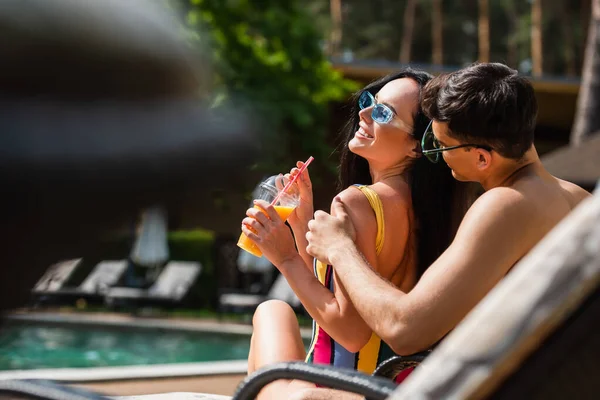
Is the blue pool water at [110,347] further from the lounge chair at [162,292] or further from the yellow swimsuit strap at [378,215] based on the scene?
the yellow swimsuit strap at [378,215]

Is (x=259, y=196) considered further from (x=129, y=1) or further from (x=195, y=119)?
(x=129, y=1)

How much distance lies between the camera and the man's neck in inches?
71.7

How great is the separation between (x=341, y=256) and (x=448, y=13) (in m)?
41.7

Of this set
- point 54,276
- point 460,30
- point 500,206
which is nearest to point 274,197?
point 500,206

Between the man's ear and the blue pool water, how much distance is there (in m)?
10.4

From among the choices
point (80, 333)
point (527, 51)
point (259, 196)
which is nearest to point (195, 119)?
point (259, 196)

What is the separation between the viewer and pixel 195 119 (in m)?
1.15

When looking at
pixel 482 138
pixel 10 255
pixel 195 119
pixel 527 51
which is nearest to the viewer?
pixel 10 255

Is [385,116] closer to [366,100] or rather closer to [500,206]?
[366,100]

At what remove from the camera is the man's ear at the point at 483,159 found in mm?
1850

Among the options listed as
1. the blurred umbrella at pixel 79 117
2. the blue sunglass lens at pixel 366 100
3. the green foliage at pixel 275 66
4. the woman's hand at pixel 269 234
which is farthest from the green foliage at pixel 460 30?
the blurred umbrella at pixel 79 117

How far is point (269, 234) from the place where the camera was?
6.90 ft

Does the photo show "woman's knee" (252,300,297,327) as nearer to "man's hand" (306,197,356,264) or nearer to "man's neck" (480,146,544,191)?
"man's hand" (306,197,356,264)

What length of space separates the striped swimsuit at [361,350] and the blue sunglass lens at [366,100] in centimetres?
34
